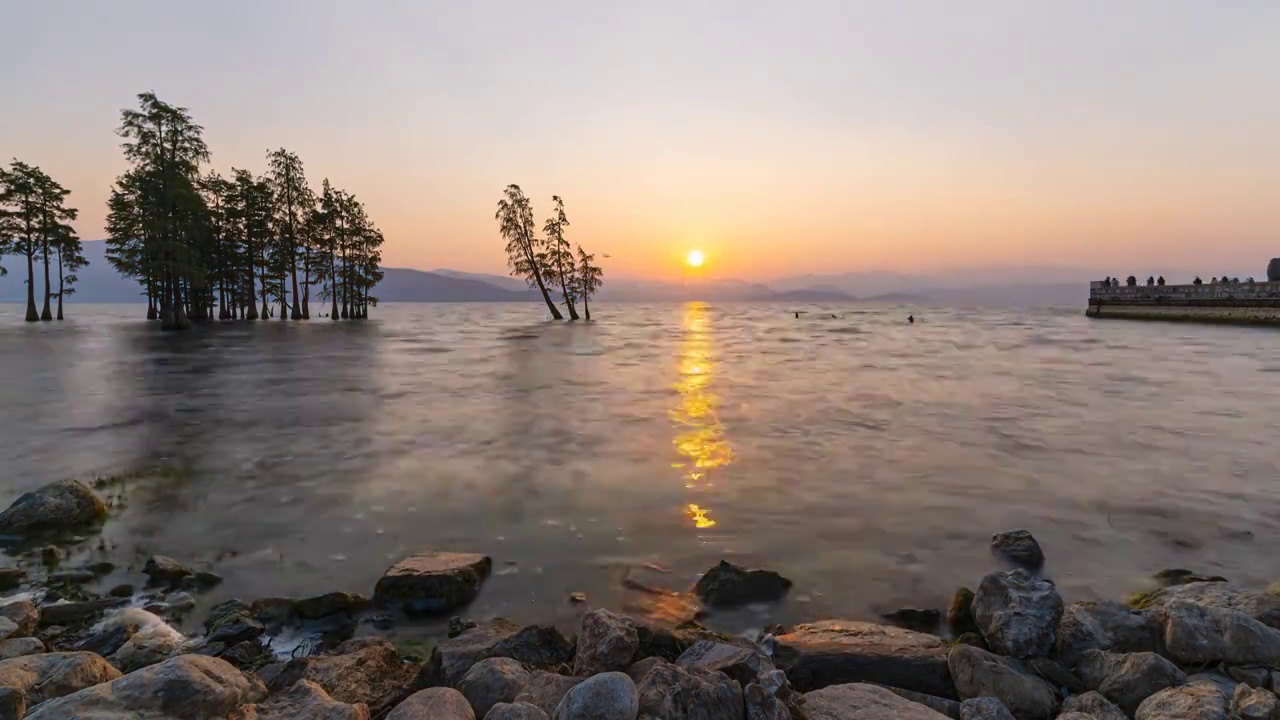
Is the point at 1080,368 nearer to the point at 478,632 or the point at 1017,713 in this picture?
the point at 1017,713

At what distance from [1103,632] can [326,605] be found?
8.35m

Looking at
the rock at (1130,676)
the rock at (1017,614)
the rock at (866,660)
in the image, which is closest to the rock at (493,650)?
the rock at (866,660)

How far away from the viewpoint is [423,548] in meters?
9.09

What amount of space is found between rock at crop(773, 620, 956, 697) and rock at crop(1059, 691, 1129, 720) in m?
0.90

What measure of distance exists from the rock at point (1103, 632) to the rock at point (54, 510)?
44.7 feet

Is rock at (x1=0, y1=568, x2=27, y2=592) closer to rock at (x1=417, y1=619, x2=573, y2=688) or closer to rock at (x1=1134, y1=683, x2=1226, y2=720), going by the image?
rock at (x1=417, y1=619, x2=573, y2=688)

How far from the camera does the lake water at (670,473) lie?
28.1 feet

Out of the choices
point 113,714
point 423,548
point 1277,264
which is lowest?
point 423,548

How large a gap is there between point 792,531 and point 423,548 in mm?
5791

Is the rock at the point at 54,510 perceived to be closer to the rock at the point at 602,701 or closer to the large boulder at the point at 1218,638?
the rock at the point at 602,701

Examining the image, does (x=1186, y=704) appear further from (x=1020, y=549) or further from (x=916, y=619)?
(x=1020, y=549)

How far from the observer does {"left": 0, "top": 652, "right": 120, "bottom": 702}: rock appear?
15.2ft

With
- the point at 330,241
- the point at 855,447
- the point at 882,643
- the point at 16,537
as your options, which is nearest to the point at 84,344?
the point at 330,241

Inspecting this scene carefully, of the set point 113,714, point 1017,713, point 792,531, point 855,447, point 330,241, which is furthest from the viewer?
point 330,241
